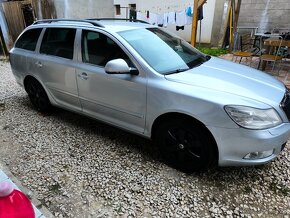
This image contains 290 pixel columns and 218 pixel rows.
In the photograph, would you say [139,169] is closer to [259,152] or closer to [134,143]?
[134,143]

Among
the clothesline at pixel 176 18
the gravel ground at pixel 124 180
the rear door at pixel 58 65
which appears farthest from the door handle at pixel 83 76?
the clothesline at pixel 176 18

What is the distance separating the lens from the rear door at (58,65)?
3395 millimetres

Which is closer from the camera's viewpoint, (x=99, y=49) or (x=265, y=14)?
(x=99, y=49)

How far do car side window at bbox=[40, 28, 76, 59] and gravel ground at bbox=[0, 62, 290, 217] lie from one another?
4.04 ft

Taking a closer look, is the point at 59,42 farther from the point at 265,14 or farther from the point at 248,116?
the point at 265,14

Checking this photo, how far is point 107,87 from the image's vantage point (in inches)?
118

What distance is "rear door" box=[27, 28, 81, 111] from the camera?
3.39 m

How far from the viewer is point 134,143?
133 inches

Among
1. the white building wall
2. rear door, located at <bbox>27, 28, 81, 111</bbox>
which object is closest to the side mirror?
rear door, located at <bbox>27, 28, 81, 111</bbox>

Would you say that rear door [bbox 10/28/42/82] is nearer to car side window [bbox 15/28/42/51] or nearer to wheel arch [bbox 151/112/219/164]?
car side window [bbox 15/28/42/51]

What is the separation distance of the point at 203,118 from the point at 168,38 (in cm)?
150

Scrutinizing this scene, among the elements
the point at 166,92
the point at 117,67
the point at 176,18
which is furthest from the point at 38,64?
the point at 176,18

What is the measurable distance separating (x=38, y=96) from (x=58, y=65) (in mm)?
1022

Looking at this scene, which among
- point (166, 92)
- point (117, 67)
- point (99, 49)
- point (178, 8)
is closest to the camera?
point (166, 92)
